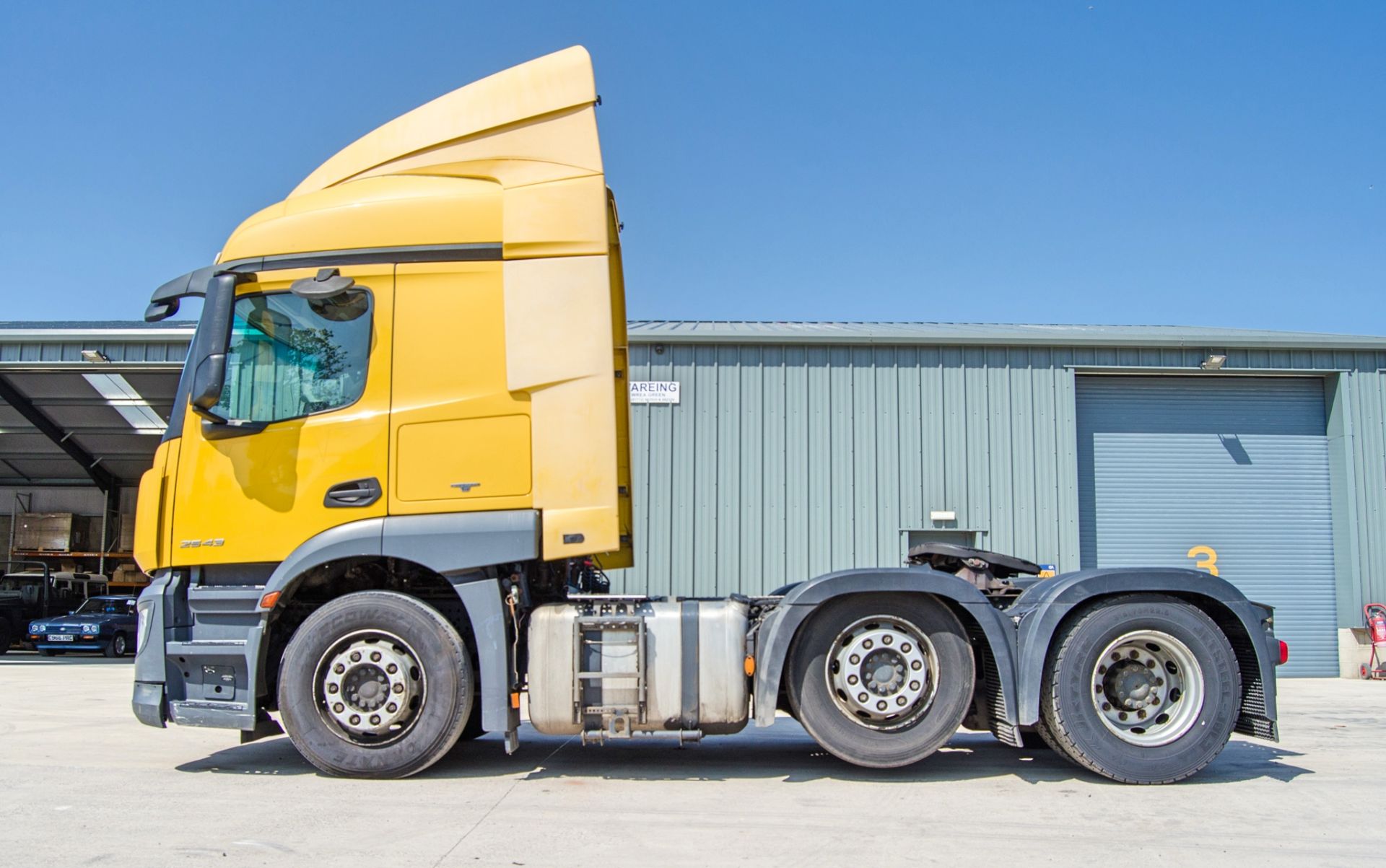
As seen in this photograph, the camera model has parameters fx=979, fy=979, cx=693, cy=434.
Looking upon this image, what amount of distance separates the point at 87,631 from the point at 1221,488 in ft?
76.0

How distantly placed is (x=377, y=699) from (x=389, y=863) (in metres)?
1.74

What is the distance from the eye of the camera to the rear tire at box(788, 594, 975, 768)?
5863 mm

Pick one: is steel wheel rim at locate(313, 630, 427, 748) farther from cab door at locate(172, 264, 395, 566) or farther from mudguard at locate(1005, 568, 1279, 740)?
mudguard at locate(1005, 568, 1279, 740)

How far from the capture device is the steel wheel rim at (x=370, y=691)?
19.3ft

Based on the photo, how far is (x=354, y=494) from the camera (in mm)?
5996

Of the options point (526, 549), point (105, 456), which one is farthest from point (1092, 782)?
Result: point (105, 456)

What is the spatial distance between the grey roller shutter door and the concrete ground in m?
8.50

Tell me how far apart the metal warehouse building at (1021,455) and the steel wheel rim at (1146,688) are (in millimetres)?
9322

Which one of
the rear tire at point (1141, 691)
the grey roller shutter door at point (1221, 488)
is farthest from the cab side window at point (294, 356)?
the grey roller shutter door at point (1221, 488)

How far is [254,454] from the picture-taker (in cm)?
605

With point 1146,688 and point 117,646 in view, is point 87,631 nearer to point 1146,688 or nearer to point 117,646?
point 117,646

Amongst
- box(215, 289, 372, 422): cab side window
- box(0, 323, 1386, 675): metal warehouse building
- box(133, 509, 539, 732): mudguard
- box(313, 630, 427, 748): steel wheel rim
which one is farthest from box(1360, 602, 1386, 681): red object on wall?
box(215, 289, 372, 422): cab side window

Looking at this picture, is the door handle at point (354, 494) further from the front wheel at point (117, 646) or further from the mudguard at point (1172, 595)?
the front wheel at point (117, 646)

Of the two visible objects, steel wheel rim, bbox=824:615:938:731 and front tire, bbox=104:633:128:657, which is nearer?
steel wheel rim, bbox=824:615:938:731
